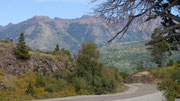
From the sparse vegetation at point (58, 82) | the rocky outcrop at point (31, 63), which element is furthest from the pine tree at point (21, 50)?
the sparse vegetation at point (58, 82)

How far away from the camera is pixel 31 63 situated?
23.3 meters

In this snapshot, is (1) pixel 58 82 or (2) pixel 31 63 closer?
(1) pixel 58 82

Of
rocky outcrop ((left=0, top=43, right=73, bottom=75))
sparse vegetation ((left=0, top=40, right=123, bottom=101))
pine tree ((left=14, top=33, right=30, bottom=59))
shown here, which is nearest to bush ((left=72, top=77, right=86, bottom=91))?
sparse vegetation ((left=0, top=40, right=123, bottom=101))

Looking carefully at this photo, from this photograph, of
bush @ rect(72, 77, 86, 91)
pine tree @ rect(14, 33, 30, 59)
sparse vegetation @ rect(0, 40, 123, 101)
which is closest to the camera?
sparse vegetation @ rect(0, 40, 123, 101)

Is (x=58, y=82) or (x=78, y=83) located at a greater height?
(x=58, y=82)

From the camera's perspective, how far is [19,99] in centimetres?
1655

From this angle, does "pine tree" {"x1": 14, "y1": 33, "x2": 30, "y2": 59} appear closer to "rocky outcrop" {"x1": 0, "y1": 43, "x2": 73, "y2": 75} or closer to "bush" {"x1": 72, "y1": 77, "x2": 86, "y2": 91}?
"rocky outcrop" {"x1": 0, "y1": 43, "x2": 73, "y2": 75}

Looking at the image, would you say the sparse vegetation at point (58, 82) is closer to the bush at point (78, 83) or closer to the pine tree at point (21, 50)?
the bush at point (78, 83)

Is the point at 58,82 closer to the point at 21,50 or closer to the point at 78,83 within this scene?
the point at 78,83

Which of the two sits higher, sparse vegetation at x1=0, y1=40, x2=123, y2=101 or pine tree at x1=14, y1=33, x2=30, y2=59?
pine tree at x1=14, y1=33, x2=30, y2=59

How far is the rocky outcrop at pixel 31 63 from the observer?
21.4 m

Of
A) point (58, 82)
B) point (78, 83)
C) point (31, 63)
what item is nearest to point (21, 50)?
point (31, 63)

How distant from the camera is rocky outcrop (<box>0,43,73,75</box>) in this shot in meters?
21.4

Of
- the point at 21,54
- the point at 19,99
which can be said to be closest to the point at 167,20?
the point at 19,99
